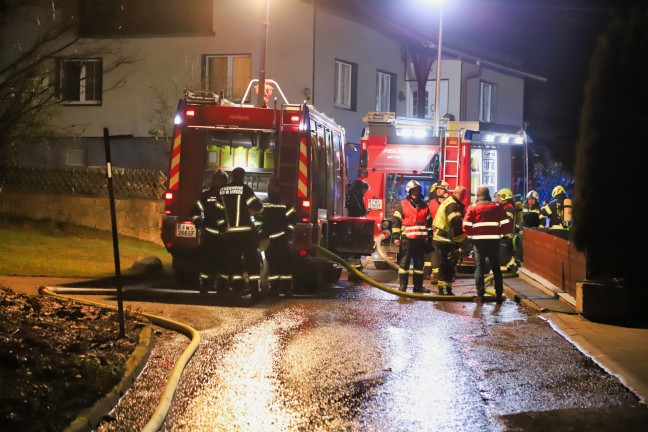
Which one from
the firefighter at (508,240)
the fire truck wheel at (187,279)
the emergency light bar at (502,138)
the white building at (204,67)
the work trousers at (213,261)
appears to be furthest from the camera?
the white building at (204,67)

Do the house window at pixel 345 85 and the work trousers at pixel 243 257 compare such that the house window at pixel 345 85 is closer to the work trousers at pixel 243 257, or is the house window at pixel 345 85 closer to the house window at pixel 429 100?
the house window at pixel 429 100

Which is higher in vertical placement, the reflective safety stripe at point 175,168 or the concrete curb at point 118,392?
the reflective safety stripe at point 175,168

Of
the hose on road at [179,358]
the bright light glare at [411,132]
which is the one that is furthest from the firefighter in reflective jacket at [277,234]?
the bright light glare at [411,132]

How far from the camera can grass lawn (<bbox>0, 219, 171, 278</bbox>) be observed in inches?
583

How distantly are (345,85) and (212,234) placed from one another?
696 inches

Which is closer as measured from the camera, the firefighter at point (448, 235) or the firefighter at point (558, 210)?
the firefighter at point (448, 235)

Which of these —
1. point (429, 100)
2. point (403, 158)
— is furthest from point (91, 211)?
point (429, 100)

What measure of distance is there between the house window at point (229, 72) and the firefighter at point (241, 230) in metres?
15.8

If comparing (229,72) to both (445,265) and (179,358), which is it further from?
(179,358)

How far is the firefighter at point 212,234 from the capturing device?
11984 mm

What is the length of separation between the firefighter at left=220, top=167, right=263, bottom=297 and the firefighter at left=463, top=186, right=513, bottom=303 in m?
3.11

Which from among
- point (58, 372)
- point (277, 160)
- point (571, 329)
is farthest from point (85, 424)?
point (277, 160)

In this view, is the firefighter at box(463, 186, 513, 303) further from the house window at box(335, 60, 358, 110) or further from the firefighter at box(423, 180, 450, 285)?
the house window at box(335, 60, 358, 110)

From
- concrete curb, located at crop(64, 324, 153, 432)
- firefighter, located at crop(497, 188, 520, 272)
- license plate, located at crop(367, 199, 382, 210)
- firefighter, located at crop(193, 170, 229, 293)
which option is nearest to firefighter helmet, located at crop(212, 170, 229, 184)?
firefighter, located at crop(193, 170, 229, 293)
